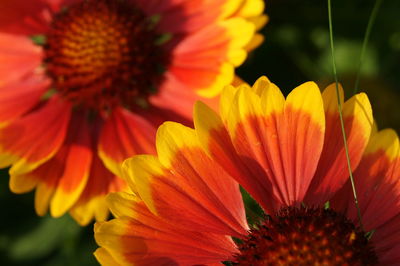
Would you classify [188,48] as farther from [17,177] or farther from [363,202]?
[363,202]

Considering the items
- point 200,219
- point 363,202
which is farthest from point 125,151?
point 363,202

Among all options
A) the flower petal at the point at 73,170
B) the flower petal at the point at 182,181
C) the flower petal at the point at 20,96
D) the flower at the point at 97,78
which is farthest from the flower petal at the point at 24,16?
the flower petal at the point at 182,181

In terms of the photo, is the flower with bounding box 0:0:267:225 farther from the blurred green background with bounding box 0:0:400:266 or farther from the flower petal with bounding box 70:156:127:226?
the blurred green background with bounding box 0:0:400:266

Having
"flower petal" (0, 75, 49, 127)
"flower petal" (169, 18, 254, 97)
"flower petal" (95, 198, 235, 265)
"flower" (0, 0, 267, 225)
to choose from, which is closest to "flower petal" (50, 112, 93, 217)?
"flower" (0, 0, 267, 225)

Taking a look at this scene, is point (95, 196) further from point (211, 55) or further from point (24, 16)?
point (24, 16)

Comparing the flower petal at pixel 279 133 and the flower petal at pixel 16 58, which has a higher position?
the flower petal at pixel 16 58

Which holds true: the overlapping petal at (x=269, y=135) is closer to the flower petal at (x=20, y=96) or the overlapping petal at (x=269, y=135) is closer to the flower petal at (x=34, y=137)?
the flower petal at (x=34, y=137)

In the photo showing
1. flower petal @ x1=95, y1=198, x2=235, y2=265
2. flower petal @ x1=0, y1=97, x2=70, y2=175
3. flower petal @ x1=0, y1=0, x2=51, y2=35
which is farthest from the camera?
flower petal @ x1=0, y1=0, x2=51, y2=35
